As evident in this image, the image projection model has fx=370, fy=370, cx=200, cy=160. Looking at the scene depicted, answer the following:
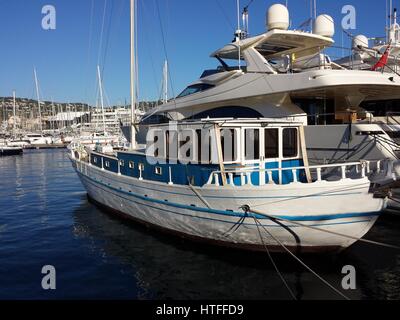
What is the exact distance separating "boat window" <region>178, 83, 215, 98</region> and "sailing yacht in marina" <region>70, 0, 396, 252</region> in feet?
16.2

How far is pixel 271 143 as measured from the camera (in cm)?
1057

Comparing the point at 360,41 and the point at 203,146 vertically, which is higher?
the point at 360,41

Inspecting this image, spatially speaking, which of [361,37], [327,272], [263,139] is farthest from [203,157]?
[361,37]

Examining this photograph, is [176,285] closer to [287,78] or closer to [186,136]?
[186,136]

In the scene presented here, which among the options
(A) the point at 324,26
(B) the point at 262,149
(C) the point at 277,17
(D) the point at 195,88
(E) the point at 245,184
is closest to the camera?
(E) the point at 245,184

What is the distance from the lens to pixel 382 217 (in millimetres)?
13539

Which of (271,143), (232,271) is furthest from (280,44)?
(232,271)

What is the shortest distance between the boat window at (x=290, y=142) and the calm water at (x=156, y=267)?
10.1 ft

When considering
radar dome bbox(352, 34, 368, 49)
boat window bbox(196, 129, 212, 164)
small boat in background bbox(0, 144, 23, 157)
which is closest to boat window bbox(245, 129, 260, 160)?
boat window bbox(196, 129, 212, 164)

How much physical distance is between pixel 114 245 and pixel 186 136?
395 cm

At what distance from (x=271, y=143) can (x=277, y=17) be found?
1027cm

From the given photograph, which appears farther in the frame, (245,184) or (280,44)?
(280,44)

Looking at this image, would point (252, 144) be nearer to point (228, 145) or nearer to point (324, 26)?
point (228, 145)

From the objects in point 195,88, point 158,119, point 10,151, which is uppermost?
point 195,88
